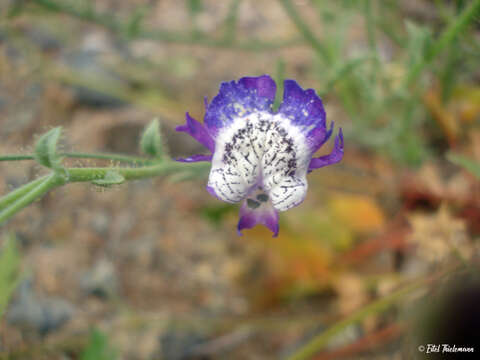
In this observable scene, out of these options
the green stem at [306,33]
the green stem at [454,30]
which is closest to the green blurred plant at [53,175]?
the green stem at [454,30]

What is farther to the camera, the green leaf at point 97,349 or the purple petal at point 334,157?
the green leaf at point 97,349

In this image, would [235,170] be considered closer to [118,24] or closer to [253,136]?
[253,136]

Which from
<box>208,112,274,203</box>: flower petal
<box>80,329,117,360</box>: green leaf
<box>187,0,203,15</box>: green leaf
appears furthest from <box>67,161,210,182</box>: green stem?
<box>187,0,203,15</box>: green leaf

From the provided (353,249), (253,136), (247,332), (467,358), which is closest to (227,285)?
(247,332)

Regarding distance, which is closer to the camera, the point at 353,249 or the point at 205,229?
the point at 353,249

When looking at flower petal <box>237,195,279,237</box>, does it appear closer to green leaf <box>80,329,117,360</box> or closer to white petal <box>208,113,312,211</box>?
white petal <box>208,113,312,211</box>

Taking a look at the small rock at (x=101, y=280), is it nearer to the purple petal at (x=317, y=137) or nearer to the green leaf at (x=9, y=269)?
the green leaf at (x=9, y=269)

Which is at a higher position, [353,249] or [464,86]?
[464,86]
